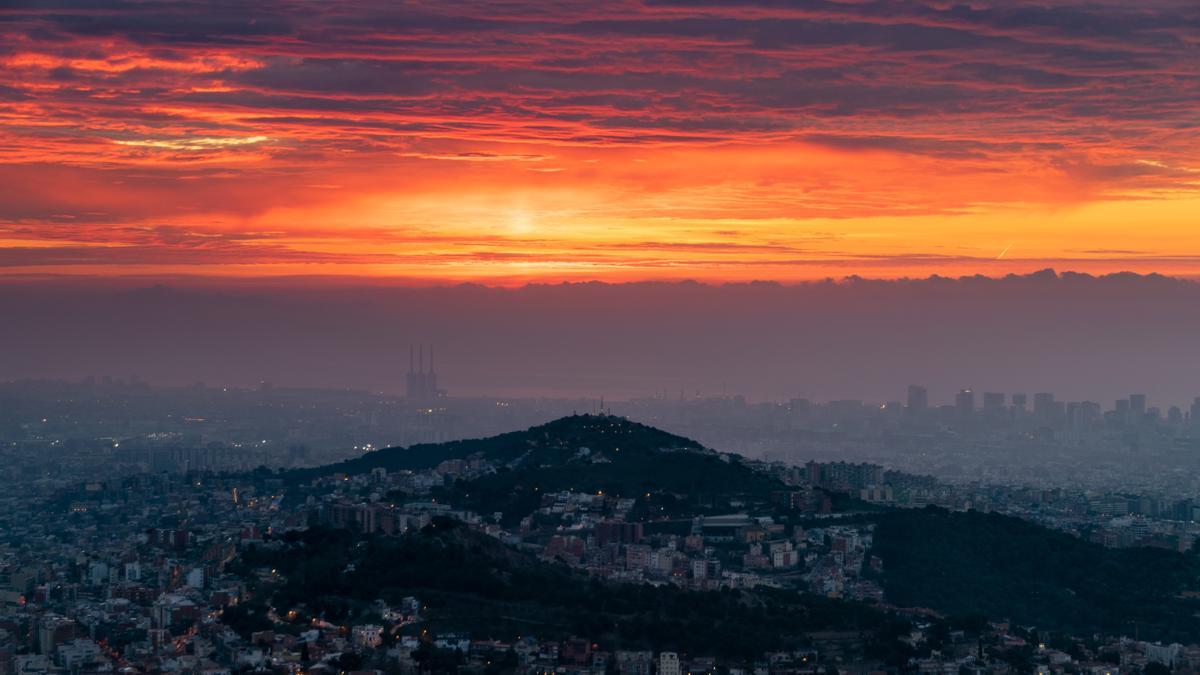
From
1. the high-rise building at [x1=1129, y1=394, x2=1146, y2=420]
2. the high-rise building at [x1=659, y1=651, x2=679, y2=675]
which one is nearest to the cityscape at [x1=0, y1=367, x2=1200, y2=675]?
the high-rise building at [x1=659, y1=651, x2=679, y2=675]

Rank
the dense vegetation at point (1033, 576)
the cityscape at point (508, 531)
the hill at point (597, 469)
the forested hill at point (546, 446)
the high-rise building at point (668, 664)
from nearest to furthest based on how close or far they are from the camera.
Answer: the high-rise building at point (668, 664) → the cityscape at point (508, 531) → the dense vegetation at point (1033, 576) → the hill at point (597, 469) → the forested hill at point (546, 446)

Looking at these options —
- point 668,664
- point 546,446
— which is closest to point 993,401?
point 546,446

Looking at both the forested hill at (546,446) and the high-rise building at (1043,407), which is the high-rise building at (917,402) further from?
the forested hill at (546,446)

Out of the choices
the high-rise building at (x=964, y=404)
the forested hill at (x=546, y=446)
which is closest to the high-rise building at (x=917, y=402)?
the high-rise building at (x=964, y=404)

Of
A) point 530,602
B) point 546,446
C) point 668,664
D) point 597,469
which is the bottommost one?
point 668,664

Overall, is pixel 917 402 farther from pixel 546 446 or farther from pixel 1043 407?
pixel 546 446

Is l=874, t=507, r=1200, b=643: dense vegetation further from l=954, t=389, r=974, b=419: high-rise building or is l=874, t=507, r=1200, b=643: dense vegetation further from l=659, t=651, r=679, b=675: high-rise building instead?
l=954, t=389, r=974, b=419: high-rise building

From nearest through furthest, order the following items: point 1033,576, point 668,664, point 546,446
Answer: point 668,664 < point 1033,576 < point 546,446
